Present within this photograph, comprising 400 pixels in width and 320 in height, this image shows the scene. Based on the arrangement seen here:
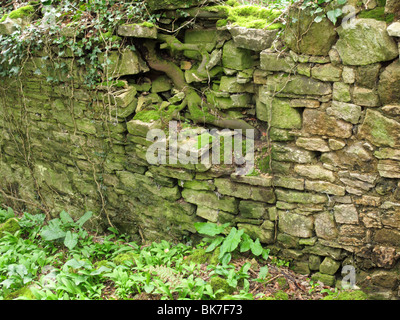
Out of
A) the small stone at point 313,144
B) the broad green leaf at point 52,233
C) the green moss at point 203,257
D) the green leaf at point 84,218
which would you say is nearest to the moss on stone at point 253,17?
the small stone at point 313,144

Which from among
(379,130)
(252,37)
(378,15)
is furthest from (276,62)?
(379,130)

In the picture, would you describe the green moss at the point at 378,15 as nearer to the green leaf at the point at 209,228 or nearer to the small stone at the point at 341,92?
the small stone at the point at 341,92

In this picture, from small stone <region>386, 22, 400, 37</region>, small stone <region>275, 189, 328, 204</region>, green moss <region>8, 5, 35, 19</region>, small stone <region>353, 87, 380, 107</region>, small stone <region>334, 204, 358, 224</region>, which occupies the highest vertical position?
green moss <region>8, 5, 35, 19</region>

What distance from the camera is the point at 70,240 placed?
434 centimetres

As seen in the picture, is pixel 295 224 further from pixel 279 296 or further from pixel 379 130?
pixel 379 130

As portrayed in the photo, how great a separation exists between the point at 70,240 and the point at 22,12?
122 inches

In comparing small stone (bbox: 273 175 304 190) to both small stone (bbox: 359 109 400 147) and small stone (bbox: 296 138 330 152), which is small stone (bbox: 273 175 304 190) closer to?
small stone (bbox: 296 138 330 152)

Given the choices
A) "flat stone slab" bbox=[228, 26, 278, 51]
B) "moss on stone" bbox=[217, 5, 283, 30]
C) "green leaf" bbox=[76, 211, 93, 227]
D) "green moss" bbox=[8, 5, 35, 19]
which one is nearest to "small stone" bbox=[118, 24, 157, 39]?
"moss on stone" bbox=[217, 5, 283, 30]

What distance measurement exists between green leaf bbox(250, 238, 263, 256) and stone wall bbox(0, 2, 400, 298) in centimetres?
10

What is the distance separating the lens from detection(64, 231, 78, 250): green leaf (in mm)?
4277

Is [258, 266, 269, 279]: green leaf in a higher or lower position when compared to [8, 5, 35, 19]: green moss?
lower

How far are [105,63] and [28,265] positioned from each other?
237 centimetres

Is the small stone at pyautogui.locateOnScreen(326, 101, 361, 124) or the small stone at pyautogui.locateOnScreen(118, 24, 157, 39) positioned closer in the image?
the small stone at pyautogui.locateOnScreen(326, 101, 361, 124)

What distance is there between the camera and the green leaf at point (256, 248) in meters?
3.65
